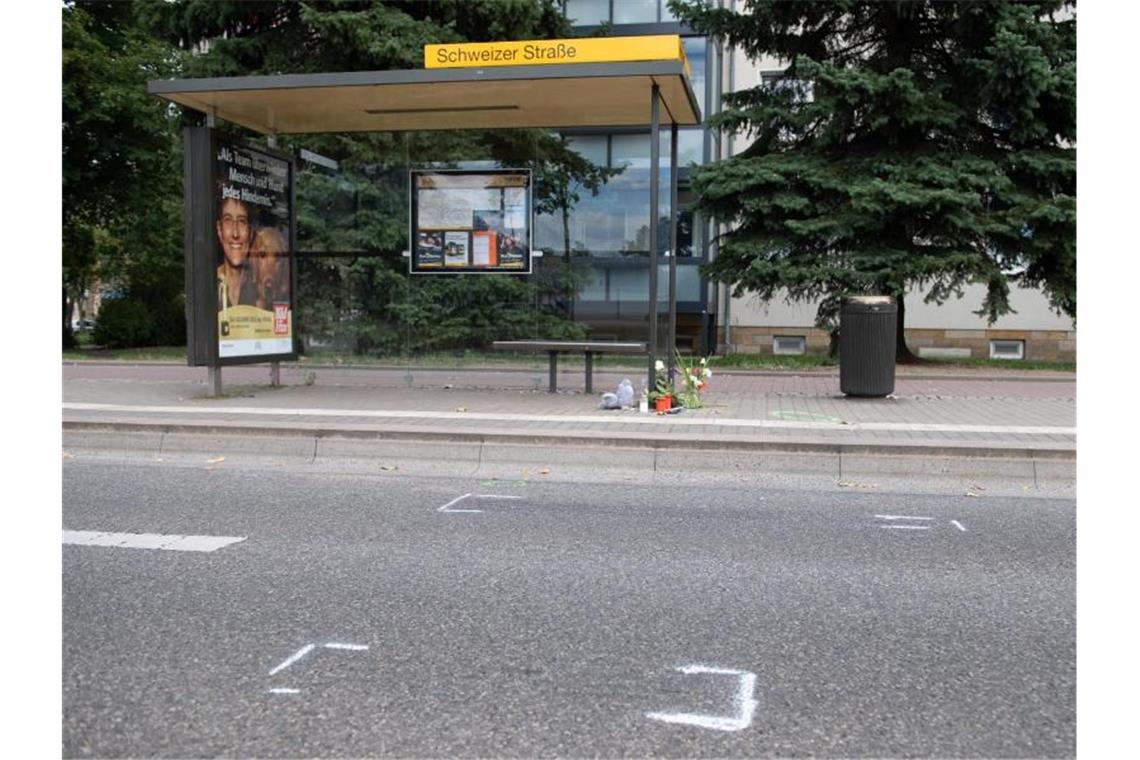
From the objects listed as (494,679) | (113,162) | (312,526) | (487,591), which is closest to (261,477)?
(312,526)

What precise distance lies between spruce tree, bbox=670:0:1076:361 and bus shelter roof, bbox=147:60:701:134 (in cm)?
587

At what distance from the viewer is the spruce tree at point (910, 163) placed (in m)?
16.6

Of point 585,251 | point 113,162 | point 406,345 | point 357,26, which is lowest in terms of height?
point 406,345

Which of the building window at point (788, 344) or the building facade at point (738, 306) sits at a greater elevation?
the building facade at point (738, 306)

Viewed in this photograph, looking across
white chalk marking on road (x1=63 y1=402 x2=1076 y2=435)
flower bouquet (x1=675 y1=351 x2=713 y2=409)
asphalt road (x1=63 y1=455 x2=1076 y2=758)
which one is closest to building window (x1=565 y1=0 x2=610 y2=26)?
flower bouquet (x1=675 y1=351 x2=713 y2=409)

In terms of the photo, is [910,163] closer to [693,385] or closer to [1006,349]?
[693,385]

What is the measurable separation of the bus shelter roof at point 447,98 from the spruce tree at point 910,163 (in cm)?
587

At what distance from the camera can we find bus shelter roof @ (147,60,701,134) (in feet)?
33.1

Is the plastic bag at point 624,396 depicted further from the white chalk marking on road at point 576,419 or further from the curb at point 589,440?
the curb at point 589,440

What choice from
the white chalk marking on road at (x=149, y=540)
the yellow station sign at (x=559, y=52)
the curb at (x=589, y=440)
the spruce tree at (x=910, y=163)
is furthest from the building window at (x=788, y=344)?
the white chalk marking on road at (x=149, y=540)

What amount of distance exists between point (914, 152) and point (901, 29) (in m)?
2.67

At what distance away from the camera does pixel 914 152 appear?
57.7ft

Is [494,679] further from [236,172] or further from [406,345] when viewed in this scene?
[406,345]

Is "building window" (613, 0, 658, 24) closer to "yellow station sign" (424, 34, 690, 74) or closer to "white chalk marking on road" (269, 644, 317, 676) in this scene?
"yellow station sign" (424, 34, 690, 74)
